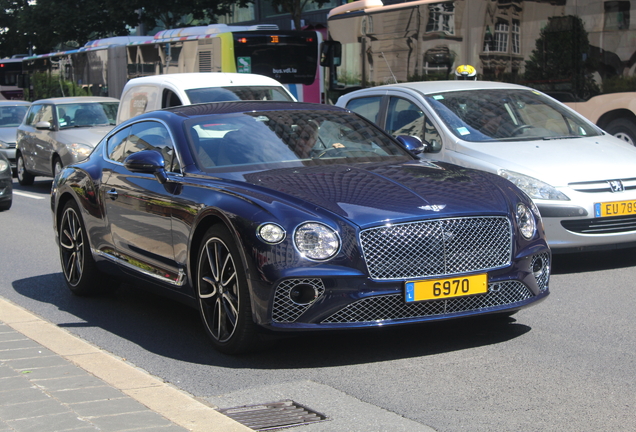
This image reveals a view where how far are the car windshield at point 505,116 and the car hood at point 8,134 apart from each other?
1489cm

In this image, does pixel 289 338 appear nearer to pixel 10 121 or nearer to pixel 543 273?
pixel 543 273

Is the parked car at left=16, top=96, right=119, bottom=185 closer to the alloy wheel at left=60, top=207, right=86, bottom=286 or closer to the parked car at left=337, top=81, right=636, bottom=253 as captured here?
the parked car at left=337, top=81, right=636, bottom=253

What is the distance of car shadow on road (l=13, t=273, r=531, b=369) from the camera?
18.0 feet

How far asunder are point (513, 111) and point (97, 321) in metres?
4.79

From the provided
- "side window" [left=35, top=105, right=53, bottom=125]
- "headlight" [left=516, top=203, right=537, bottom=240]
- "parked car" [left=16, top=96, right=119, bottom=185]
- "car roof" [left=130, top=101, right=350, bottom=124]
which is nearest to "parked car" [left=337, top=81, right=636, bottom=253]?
"car roof" [left=130, top=101, right=350, bottom=124]

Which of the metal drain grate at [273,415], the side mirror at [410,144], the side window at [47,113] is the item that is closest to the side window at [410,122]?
the side mirror at [410,144]

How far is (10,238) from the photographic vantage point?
11836mm

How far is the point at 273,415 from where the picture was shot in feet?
14.8

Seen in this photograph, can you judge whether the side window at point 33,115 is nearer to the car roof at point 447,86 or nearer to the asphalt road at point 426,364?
the car roof at point 447,86

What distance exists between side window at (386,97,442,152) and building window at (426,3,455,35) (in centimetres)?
863

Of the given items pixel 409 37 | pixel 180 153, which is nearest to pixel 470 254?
pixel 180 153

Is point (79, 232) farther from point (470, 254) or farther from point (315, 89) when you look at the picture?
point (315, 89)

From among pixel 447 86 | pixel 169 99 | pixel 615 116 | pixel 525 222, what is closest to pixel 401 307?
pixel 525 222

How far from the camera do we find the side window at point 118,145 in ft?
24.1
